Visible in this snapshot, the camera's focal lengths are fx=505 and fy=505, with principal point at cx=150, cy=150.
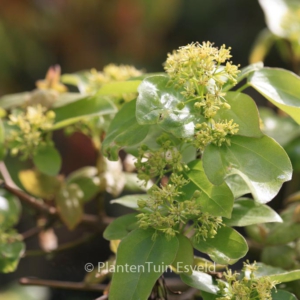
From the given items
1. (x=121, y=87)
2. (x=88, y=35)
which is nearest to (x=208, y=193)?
(x=121, y=87)

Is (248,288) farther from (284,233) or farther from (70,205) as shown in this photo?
(70,205)

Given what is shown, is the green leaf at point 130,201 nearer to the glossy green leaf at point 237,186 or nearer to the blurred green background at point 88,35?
the glossy green leaf at point 237,186

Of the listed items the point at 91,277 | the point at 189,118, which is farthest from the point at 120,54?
the point at 189,118

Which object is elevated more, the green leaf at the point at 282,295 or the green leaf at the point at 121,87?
the green leaf at the point at 121,87

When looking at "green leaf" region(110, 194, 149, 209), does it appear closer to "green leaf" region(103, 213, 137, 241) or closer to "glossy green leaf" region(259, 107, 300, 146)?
"green leaf" region(103, 213, 137, 241)

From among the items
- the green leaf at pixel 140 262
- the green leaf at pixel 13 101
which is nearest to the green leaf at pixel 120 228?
the green leaf at pixel 140 262

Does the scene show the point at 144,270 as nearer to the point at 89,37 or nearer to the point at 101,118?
the point at 101,118
